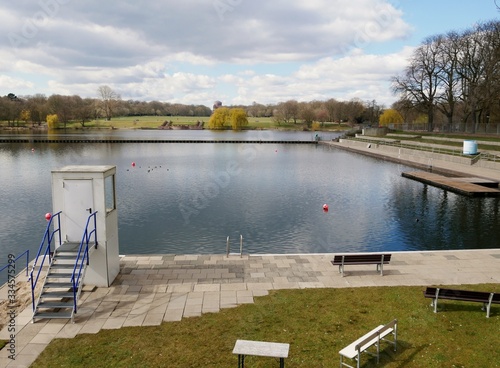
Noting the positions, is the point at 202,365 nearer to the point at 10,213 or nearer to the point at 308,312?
the point at 308,312

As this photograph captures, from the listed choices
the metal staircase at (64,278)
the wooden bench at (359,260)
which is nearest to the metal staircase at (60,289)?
the metal staircase at (64,278)

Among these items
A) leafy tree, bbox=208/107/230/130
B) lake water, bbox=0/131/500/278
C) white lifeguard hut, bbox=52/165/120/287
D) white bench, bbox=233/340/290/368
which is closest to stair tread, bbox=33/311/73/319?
white lifeguard hut, bbox=52/165/120/287

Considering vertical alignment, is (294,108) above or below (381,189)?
above

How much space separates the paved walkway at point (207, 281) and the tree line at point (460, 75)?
5202 cm

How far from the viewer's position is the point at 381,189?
36344 mm

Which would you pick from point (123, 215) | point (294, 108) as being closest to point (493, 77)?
point (123, 215)

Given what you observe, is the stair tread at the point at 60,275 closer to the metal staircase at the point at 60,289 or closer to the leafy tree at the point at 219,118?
the metal staircase at the point at 60,289

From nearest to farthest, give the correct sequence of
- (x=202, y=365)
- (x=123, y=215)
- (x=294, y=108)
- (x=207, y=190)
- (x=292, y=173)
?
(x=202, y=365) < (x=123, y=215) < (x=207, y=190) < (x=292, y=173) < (x=294, y=108)

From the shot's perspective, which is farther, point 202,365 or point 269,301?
point 269,301

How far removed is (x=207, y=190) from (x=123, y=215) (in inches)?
396

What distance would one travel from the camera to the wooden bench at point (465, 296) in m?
10.9

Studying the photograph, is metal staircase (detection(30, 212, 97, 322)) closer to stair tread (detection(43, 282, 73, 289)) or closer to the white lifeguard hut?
stair tread (detection(43, 282, 73, 289))

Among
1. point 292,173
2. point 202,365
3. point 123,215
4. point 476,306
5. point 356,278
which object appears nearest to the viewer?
point 202,365

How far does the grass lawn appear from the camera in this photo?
879 cm
